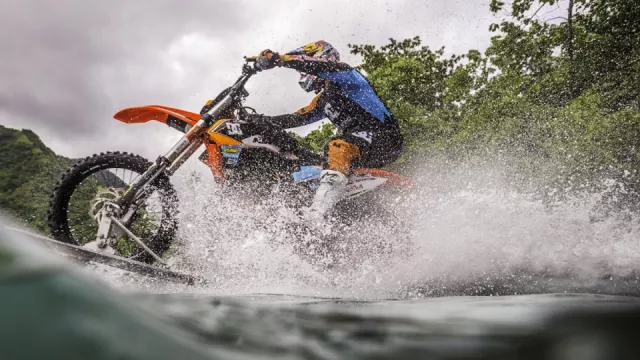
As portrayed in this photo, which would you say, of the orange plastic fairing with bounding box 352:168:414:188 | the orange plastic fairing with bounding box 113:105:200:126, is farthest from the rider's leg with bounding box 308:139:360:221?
the orange plastic fairing with bounding box 113:105:200:126

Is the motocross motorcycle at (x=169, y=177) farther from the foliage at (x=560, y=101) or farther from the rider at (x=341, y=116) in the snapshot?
the foliage at (x=560, y=101)

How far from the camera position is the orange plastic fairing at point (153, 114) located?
11.7 feet

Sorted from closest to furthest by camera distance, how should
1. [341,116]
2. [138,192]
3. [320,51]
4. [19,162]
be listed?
[138,192] → [320,51] → [341,116] → [19,162]

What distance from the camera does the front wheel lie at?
10.2 ft

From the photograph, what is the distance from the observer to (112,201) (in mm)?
3104

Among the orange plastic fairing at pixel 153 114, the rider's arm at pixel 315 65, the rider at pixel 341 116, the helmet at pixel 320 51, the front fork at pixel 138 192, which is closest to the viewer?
the front fork at pixel 138 192

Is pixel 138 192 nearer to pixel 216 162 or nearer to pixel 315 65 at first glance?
pixel 216 162

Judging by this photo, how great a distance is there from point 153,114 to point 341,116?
5.72 ft

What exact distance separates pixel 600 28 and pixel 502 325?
9.70m

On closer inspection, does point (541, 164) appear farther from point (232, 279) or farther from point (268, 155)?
point (232, 279)

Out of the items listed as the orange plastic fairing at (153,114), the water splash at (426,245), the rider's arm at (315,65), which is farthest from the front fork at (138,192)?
the rider's arm at (315,65)

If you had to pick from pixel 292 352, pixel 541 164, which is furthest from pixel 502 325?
pixel 541 164

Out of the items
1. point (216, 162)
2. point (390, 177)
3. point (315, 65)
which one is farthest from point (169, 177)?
point (390, 177)

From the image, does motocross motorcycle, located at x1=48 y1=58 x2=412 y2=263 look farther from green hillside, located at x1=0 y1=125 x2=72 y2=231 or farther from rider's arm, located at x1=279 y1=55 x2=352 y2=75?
green hillside, located at x1=0 y1=125 x2=72 y2=231
